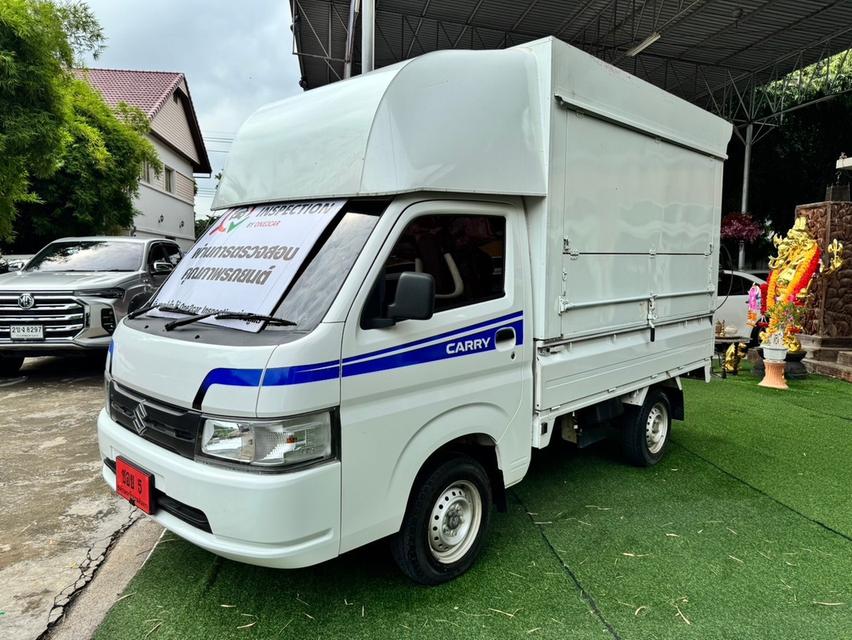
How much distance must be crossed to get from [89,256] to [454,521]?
302 inches

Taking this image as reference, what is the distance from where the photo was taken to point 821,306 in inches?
383

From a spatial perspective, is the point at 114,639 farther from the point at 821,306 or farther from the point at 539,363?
the point at 821,306

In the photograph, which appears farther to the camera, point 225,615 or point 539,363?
point 539,363

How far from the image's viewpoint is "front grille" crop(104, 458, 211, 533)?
2.63 meters

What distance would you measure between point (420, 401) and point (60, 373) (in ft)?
24.8

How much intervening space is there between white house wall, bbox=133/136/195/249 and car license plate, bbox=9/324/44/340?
13684 mm

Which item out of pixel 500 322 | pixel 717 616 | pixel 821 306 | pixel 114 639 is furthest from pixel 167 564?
pixel 821 306

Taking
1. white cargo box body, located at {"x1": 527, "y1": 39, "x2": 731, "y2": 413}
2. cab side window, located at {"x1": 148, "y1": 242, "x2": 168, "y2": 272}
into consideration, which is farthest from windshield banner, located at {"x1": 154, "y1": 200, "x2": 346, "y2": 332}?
cab side window, located at {"x1": 148, "y1": 242, "x2": 168, "y2": 272}

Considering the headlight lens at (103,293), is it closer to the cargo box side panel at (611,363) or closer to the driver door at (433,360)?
the driver door at (433,360)

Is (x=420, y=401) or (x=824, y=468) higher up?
(x=420, y=401)

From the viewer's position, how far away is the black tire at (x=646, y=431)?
16.1 feet

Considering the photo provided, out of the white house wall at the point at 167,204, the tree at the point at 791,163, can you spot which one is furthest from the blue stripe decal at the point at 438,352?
the tree at the point at 791,163

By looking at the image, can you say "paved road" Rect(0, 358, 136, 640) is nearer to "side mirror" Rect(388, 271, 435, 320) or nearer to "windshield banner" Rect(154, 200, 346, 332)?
"windshield banner" Rect(154, 200, 346, 332)

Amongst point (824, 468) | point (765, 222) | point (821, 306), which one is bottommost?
point (824, 468)
